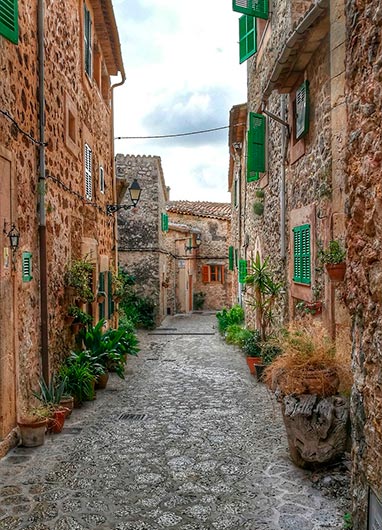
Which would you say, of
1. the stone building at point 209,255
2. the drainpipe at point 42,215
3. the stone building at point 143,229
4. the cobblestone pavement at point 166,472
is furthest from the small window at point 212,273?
the drainpipe at point 42,215

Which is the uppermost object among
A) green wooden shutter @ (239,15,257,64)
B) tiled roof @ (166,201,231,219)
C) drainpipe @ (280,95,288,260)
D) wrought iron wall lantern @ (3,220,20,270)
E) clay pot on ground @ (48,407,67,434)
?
green wooden shutter @ (239,15,257,64)

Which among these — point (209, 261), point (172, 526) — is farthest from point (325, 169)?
point (209, 261)

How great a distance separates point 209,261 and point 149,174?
36.4 feet

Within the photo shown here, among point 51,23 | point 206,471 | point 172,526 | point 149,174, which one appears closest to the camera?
point 172,526

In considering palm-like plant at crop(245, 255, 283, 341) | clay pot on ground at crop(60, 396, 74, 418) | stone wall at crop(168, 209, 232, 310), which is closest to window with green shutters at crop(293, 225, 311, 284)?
palm-like plant at crop(245, 255, 283, 341)

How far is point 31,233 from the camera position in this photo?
19.6 feet

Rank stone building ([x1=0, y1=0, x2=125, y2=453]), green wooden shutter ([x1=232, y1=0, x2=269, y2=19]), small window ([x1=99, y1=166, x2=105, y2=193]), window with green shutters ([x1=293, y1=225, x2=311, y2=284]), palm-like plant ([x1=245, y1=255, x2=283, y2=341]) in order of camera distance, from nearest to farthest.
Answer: stone building ([x1=0, y1=0, x2=125, y2=453])
window with green shutters ([x1=293, y1=225, x2=311, y2=284])
palm-like plant ([x1=245, y1=255, x2=283, y2=341])
green wooden shutter ([x1=232, y1=0, x2=269, y2=19])
small window ([x1=99, y1=166, x2=105, y2=193])

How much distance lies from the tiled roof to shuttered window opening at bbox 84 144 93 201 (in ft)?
59.0

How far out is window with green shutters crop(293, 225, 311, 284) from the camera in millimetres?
6482

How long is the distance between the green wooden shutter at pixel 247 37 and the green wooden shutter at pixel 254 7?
115 centimetres

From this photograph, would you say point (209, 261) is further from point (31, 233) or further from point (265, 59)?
point (31, 233)

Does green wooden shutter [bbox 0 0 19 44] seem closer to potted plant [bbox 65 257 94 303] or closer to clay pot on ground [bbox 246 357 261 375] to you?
potted plant [bbox 65 257 94 303]

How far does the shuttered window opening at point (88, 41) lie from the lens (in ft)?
30.5

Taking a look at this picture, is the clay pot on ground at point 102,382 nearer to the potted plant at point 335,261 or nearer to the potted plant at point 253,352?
the potted plant at point 253,352
